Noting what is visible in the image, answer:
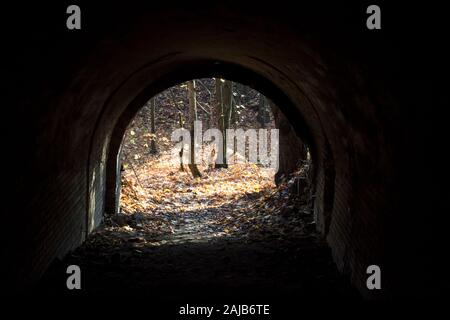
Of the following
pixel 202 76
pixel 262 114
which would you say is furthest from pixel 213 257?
pixel 262 114

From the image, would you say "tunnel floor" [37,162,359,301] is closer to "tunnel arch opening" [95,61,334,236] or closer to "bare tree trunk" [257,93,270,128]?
"tunnel arch opening" [95,61,334,236]

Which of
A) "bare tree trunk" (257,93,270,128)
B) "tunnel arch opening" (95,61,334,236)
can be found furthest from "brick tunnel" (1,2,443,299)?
"bare tree trunk" (257,93,270,128)

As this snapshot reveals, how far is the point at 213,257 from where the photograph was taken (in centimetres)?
816

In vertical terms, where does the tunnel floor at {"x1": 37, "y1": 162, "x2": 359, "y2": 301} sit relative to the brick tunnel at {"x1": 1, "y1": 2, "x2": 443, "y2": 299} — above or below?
below

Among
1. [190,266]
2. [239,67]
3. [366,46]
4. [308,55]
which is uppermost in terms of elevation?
[239,67]

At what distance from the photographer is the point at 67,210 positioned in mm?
7328

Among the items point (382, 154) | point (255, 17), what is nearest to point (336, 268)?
point (382, 154)

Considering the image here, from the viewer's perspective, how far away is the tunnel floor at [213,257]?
20.1ft

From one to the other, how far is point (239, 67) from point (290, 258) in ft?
14.8

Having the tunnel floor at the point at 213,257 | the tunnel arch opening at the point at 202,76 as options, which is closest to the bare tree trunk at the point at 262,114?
the tunnel floor at the point at 213,257

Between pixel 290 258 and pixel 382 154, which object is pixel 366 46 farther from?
pixel 290 258

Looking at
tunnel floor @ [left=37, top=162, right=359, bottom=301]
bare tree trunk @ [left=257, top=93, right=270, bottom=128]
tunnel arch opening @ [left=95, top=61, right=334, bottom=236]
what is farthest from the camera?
bare tree trunk @ [left=257, top=93, right=270, bottom=128]

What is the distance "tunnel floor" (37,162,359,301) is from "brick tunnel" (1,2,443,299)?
33 cm

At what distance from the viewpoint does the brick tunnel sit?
3.83m
